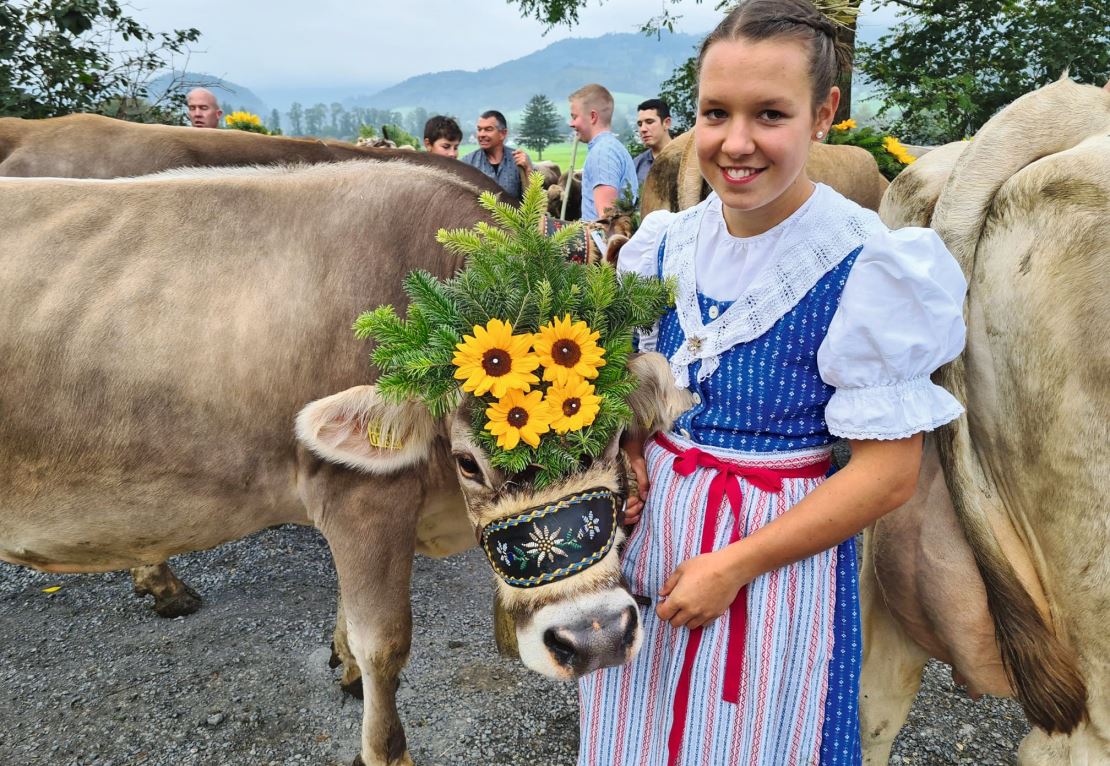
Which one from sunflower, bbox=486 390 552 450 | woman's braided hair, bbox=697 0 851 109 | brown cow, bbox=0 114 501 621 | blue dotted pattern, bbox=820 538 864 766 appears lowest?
blue dotted pattern, bbox=820 538 864 766

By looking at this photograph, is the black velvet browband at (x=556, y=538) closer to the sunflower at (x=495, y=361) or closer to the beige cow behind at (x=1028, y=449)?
the sunflower at (x=495, y=361)

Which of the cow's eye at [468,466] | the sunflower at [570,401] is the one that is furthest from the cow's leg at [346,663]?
the sunflower at [570,401]

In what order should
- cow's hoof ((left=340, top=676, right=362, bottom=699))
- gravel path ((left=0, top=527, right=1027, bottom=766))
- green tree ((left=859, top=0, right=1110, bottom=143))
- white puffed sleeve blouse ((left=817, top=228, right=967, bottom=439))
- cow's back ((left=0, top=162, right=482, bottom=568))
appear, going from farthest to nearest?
green tree ((left=859, top=0, right=1110, bottom=143)) → cow's hoof ((left=340, top=676, right=362, bottom=699)) → gravel path ((left=0, top=527, right=1027, bottom=766)) → cow's back ((left=0, top=162, right=482, bottom=568)) → white puffed sleeve blouse ((left=817, top=228, right=967, bottom=439))

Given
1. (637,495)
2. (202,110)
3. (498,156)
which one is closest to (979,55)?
(498,156)

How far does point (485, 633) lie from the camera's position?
360 centimetres

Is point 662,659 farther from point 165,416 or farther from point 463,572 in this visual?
point 463,572

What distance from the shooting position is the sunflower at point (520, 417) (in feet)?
4.92

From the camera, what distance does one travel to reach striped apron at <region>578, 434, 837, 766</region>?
145 cm

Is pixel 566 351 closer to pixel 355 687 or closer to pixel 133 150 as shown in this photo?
pixel 355 687

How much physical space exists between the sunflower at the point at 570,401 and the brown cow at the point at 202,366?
2.34ft

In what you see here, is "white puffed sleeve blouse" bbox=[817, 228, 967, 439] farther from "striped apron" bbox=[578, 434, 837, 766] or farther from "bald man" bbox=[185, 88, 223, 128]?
"bald man" bbox=[185, 88, 223, 128]

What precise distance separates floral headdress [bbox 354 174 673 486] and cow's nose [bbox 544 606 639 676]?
1.03 feet

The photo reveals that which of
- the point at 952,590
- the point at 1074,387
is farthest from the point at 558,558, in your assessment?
the point at 1074,387

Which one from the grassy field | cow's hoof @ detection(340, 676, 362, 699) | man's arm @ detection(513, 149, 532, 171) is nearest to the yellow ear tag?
cow's hoof @ detection(340, 676, 362, 699)
